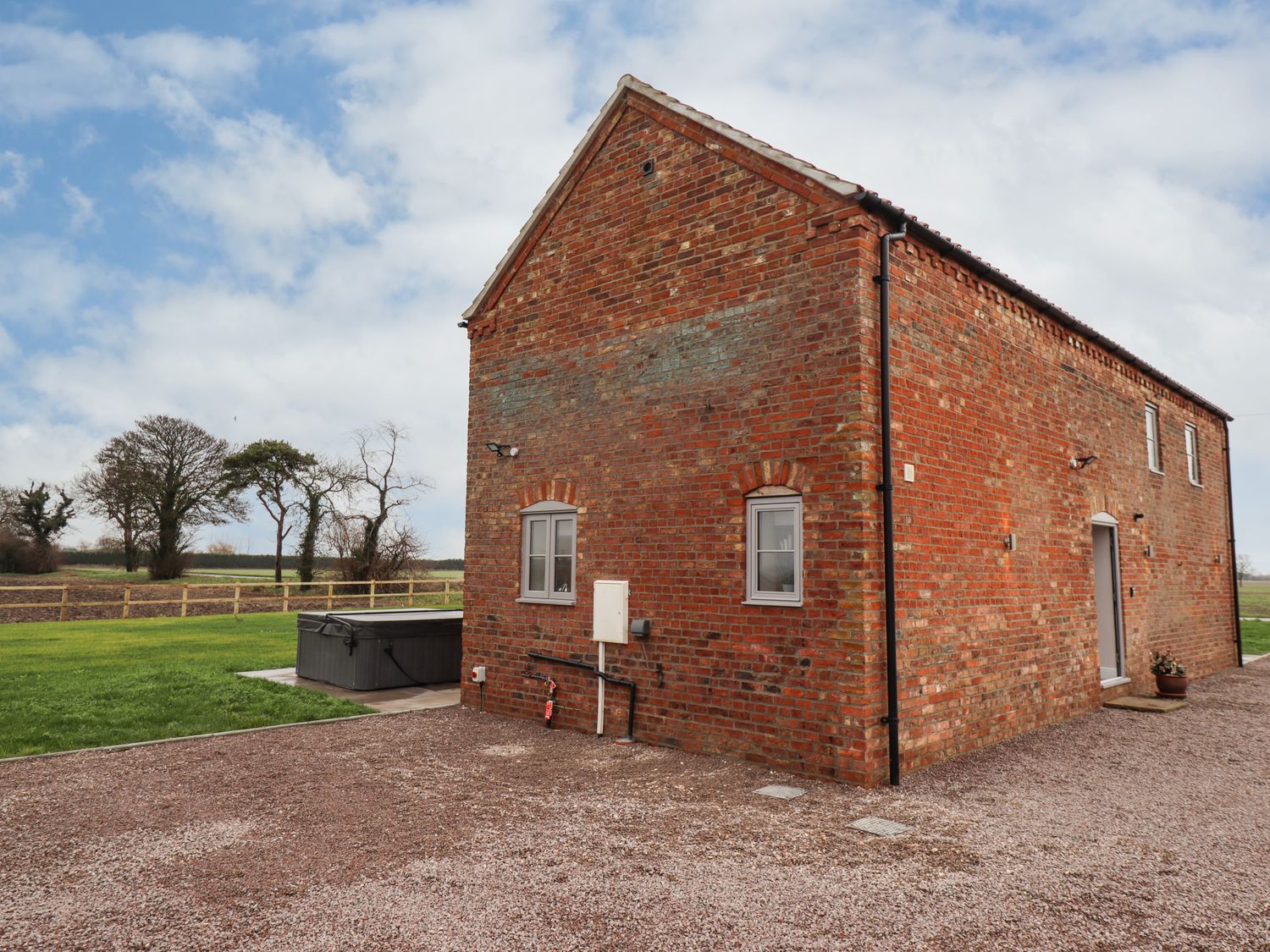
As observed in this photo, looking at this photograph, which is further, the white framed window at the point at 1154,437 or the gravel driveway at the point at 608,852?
the white framed window at the point at 1154,437

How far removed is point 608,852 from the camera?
5.11 m

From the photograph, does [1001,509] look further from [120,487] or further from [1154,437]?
[120,487]

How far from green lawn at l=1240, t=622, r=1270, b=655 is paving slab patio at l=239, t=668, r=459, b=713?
1680 cm

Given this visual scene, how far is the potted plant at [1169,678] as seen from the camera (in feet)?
37.8

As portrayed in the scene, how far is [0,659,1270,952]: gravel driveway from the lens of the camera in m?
4.06

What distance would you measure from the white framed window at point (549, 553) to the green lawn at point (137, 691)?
2.80 m

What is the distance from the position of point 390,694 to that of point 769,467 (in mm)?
7086

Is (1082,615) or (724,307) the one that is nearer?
(724,307)

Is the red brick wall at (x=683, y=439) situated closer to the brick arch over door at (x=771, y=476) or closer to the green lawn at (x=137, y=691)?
the brick arch over door at (x=771, y=476)

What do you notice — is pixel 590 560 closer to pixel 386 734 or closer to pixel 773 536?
pixel 773 536

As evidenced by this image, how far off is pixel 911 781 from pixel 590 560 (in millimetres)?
3963

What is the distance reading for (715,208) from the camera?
8289 millimetres

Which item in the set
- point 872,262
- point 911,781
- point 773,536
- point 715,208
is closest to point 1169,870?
point 911,781

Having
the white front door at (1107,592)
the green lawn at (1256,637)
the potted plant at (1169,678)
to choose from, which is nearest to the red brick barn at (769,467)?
the white front door at (1107,592)
